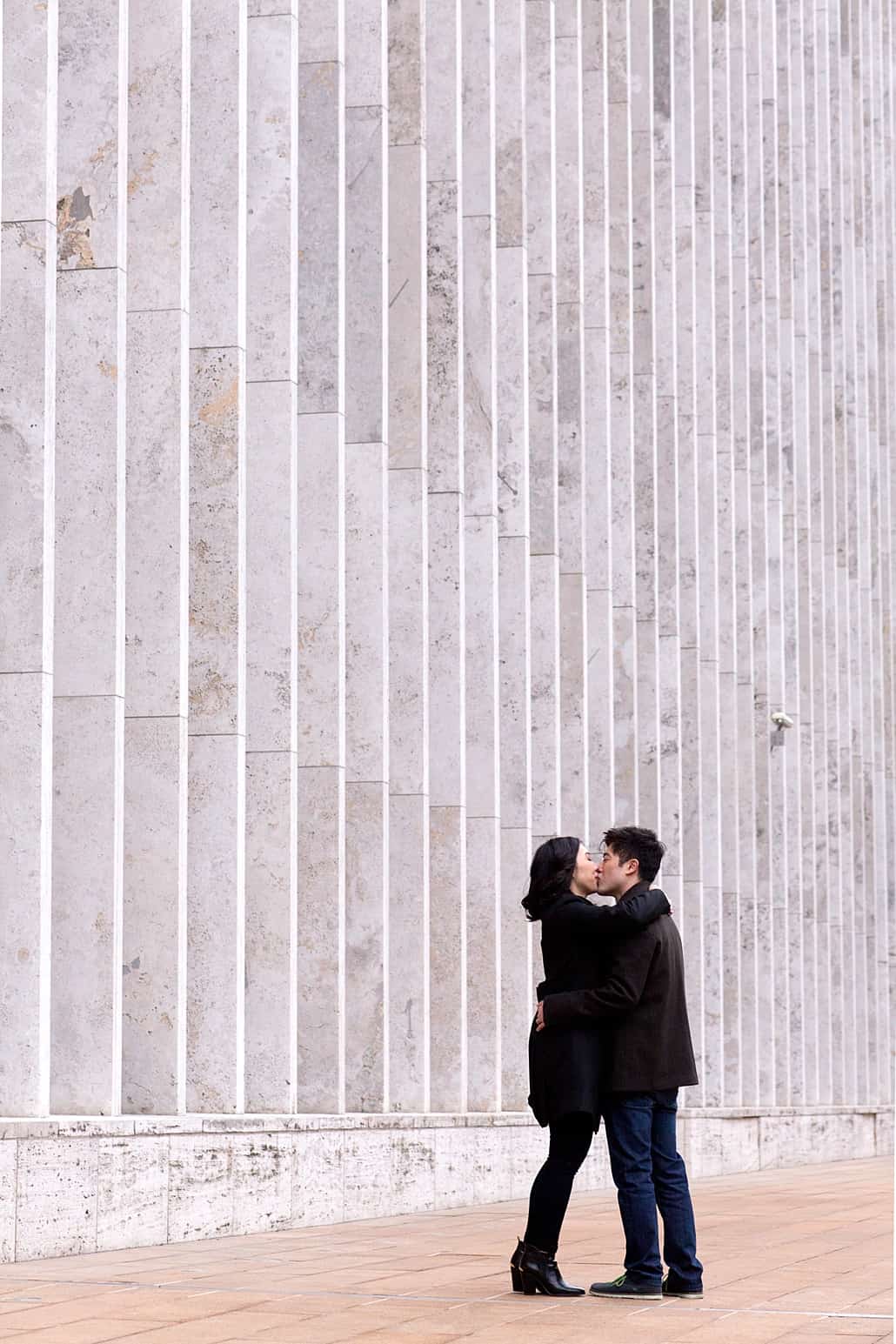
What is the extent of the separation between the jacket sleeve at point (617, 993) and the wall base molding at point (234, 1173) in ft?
7.44

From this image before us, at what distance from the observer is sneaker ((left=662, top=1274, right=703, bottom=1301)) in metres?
8.24

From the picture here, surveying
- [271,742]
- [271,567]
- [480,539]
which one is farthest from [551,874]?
[480,539]

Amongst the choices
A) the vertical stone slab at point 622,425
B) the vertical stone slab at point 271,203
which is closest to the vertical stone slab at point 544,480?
the vertical stone slab at point 622,425

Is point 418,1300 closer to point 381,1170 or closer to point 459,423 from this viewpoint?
point 381,1170

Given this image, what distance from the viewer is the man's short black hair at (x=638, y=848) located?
8.44m

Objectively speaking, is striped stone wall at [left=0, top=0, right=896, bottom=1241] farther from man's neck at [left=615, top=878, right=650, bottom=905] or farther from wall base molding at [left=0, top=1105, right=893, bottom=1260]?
man's neck at [left=615, top=878, right=650, bottom=905]

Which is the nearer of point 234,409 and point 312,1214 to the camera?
point 312,1214

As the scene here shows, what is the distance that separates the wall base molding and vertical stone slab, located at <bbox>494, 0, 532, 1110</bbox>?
1625 mm

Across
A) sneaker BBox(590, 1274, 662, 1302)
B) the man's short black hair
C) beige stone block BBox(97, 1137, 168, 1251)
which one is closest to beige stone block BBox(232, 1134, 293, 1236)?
beige stone block BBox(97, 1137, 168, 1251)

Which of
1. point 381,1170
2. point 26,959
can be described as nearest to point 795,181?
point 381,1170

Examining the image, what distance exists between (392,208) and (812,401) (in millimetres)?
16164

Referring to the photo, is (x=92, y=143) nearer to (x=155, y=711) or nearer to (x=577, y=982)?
(x=155, y=711)

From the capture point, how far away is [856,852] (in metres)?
33.2

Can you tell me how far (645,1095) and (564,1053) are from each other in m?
0.35
